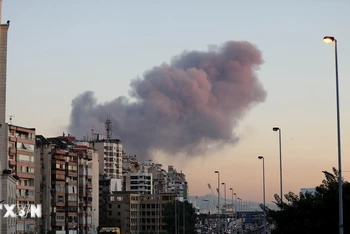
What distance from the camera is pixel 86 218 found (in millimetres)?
178500

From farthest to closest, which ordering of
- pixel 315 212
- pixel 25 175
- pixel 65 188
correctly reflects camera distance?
pixel 65 188 → pixel 25 175 → pixel 315 212

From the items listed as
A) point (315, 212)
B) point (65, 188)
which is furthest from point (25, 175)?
point (315, 212)

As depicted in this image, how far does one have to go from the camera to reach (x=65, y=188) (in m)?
168

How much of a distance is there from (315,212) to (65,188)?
113317mm

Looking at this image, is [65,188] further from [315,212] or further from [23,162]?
[315,212]

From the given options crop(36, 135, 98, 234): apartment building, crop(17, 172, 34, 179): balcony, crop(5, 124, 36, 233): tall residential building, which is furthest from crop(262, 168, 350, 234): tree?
crop(36, 135, 98, 234): apartment building

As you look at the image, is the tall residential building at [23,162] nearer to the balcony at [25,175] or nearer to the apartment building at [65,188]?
the balcony at [25,175]

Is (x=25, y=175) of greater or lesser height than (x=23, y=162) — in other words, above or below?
below

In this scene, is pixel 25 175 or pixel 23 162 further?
pixel 25 175

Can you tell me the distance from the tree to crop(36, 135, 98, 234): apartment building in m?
89.6

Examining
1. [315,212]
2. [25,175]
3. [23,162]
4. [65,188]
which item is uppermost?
Result: [23,162]

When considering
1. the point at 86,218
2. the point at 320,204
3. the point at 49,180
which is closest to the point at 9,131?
the point at 49,180

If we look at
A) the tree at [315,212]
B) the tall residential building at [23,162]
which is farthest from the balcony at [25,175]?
the tree at [315,212]

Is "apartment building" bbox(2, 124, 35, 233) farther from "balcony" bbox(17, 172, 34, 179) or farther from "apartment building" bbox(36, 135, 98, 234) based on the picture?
"apartment building" bbox(36, 135, 98, 234)
